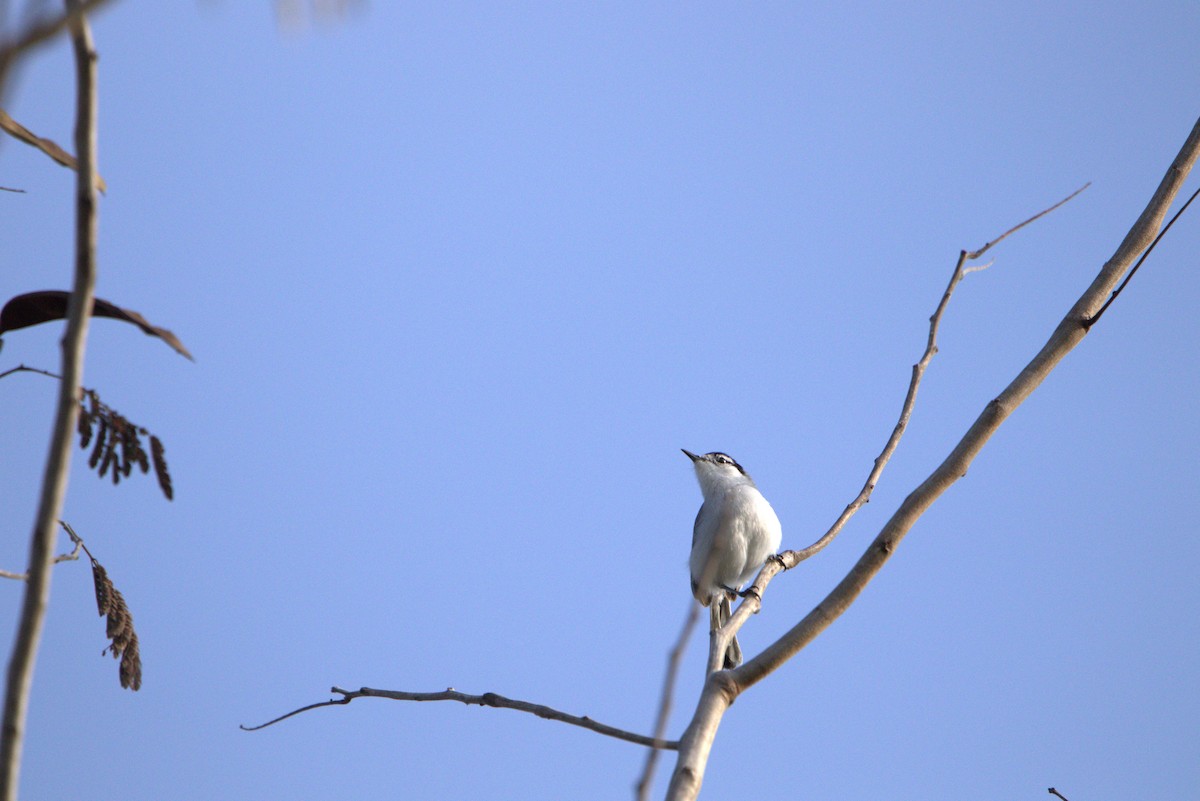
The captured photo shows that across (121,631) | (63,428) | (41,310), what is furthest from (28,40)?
(121,631)

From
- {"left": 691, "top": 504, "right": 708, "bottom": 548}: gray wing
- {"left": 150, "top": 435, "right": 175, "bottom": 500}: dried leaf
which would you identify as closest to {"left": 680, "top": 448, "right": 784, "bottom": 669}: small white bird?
{"left": 691, "top": 504, "right": 708, "bottom": 548}: gray wing

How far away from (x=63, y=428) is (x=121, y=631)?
1.37 metres

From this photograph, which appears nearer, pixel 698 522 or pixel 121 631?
pixel 121 631

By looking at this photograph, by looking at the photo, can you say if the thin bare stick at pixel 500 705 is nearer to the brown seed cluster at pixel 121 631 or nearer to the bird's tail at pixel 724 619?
the brown seed cluster at pixel 121 631

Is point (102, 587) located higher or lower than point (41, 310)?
lower

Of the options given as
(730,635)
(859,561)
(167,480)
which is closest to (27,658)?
(167,480)

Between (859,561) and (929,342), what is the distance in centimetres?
134

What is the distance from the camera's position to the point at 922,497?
9.59 feet

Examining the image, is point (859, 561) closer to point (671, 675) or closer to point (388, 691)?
point (388, 691)

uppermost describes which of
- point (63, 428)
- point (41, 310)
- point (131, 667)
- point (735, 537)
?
point (735, 537)

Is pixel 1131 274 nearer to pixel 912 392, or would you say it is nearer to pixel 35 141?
pixel 912 392

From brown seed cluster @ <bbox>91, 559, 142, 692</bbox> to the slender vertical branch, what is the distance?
3.76 ft

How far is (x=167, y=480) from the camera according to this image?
189 cm

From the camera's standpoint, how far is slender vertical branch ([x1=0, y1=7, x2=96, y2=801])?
128 centimetres
